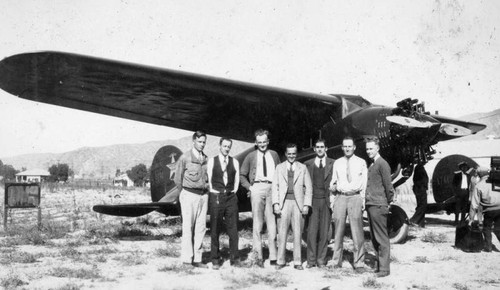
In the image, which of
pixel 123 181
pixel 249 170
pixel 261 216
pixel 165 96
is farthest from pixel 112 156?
pixel 261 216

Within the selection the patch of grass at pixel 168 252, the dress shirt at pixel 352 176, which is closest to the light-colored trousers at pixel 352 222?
the dress shirt at pixel 352 176

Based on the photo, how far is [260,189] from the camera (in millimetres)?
6309

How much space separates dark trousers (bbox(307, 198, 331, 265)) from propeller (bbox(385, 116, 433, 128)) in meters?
2.23

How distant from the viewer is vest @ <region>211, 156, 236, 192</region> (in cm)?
624

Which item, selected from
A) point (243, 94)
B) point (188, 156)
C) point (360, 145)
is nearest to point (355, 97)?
point (360, 145)

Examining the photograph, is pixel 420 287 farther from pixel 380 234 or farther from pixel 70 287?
pixel 70 287

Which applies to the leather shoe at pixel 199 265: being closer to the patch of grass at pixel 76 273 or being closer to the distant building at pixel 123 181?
the patch of grass at pixel 76 273

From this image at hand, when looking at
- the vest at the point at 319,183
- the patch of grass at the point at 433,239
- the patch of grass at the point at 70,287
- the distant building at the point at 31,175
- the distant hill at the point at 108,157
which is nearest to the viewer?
the patch of grass at the point at 70,287

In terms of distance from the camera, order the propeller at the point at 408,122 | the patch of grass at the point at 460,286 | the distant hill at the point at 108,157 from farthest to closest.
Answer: the distant hill at the point at 108,157 → the propeller at the point at 408,122 → the patch of grass at the point at 460,286

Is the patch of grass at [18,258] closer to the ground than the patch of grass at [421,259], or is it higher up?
higher up

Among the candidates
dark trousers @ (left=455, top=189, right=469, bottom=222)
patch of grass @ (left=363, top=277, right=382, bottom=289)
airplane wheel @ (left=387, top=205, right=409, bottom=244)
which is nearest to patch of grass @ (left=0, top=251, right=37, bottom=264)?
patch of grass @ (left=363, top=277, right=382, bottom=289)

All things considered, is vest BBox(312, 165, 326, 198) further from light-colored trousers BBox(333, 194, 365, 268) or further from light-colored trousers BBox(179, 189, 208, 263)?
light-colored trousers BBox(179, 189, 208, 263)

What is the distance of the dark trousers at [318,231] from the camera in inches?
243

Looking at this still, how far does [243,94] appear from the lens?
8.05m
